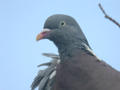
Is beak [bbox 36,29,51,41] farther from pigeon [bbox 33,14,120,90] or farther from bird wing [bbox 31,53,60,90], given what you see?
bird wing [bbox 31,53,60,90]

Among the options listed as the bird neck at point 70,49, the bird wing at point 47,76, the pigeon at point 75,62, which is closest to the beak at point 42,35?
the pigeon at point 75,62

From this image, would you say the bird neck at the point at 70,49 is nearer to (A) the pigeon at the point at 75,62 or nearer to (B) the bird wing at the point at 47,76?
(A) the pigeon at the point at 75,62

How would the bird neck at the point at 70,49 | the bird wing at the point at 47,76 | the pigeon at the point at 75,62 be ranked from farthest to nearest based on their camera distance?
the bird wing at the point at 47,76 < the bird neck at the point at 70,49 < the pigeon at the point at 75,62

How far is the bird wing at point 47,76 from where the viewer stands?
2.81 m

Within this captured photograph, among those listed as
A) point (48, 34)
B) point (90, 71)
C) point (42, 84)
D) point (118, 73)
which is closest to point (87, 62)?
point (90, 71)

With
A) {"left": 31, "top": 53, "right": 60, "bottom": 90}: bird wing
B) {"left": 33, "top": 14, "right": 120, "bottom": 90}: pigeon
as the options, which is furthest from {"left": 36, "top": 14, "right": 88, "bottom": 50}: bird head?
{"left": 31, "top": 53, "right": 60, "bottom": 90}: bird wing

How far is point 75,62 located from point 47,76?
0.70 metres

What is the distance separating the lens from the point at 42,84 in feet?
9.53

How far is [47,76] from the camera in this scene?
114 inches

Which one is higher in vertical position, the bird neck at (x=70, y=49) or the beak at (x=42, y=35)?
the beak at (x=42, y=35)

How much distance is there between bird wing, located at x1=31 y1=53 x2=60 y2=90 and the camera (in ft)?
9.22

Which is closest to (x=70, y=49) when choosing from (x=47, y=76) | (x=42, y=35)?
(x=42, y=35)

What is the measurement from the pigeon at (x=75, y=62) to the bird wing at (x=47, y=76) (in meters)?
0.41

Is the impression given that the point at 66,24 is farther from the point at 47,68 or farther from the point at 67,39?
the point at 47,68
